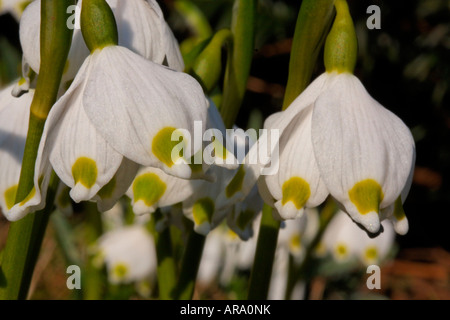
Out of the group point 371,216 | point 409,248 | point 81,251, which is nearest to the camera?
point 371,216

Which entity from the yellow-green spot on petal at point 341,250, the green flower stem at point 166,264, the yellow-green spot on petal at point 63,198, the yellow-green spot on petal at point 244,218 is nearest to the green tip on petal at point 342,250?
the yellow-green spot on petal at point 341,250

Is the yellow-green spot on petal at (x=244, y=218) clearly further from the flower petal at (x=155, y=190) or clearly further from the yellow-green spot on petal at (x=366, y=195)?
the yellow-green spot on petal at (x=366, y=195)

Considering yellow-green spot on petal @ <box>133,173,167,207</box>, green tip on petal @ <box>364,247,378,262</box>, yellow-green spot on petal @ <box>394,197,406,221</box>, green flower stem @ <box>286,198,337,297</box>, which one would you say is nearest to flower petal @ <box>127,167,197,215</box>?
yellow-green spot on petal @ <box>133,173,167,207</box>

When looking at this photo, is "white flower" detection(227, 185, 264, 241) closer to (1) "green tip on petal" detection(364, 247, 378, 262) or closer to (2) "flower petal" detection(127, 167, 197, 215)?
(2) "flower petal" detection(127, 167, 197, 215)

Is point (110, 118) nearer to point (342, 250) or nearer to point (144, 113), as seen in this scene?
point (144, 113)

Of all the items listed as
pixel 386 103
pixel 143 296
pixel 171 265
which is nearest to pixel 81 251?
pixel 143 296
